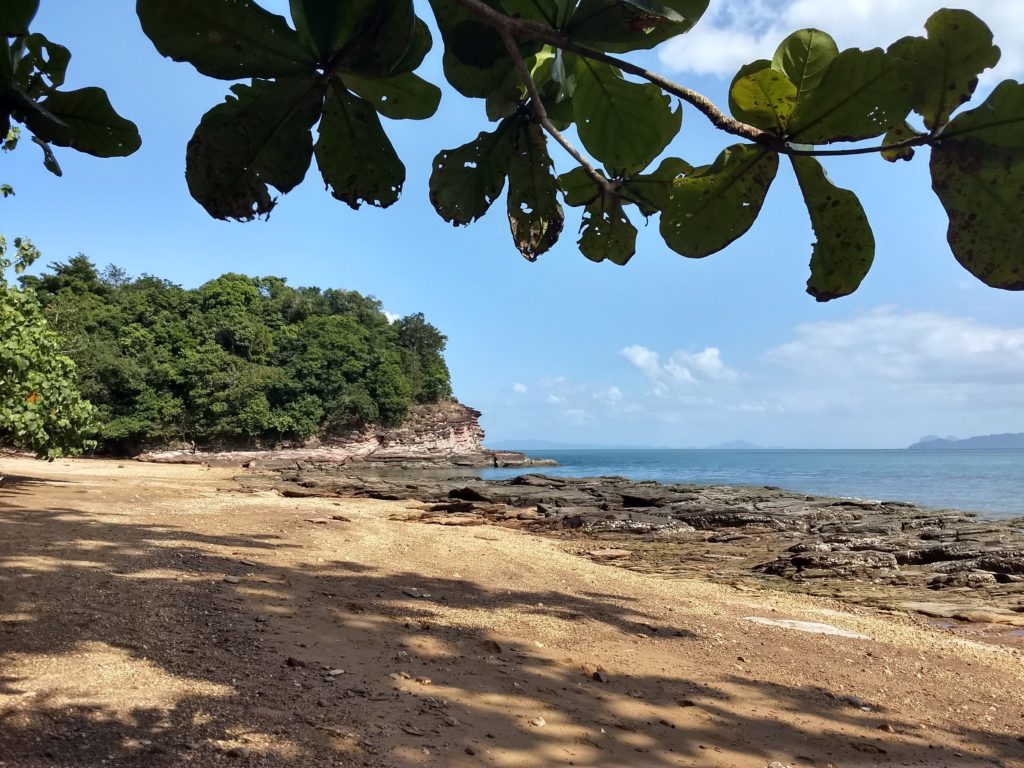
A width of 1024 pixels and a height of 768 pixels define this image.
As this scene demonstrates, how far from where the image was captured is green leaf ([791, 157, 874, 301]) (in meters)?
1.06

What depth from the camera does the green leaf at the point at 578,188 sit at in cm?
146

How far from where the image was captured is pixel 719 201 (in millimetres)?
1111

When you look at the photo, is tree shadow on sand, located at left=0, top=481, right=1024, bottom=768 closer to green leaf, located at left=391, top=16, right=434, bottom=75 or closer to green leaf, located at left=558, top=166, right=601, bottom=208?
green leaf, located at left=558, top=166, right=601, bottom=208

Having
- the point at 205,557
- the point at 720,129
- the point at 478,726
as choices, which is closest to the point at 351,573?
the point at 205,557

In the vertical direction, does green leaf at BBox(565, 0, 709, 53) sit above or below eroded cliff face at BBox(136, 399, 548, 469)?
above

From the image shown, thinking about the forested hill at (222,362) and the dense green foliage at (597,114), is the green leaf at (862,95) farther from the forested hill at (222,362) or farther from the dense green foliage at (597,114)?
→ the forested hill at (222,362)

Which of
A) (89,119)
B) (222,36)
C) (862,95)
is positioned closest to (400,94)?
(222,36)

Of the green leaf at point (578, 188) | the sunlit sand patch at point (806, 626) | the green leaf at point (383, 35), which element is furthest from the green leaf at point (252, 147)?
the sunlit sand patch at point (806, 626)

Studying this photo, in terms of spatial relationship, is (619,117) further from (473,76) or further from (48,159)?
(48,159)

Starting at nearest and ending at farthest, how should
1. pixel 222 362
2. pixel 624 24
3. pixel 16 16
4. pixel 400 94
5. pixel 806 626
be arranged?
pixel 16 16 < pixel 624 24 < pixel 400 94 < pixel 806 626 < pixel 222 362

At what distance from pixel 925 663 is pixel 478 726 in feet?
11.7

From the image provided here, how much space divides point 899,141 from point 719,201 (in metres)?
0.28

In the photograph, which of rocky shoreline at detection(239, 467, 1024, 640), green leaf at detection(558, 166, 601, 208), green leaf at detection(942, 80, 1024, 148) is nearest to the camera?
green leaf at detection(942, 80, 1024, 148)

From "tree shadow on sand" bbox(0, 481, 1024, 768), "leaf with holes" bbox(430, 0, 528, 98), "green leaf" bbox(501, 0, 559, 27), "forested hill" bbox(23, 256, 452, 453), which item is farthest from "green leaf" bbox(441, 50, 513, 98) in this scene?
"forested hill" bbox(23, 256, 452, 453)
